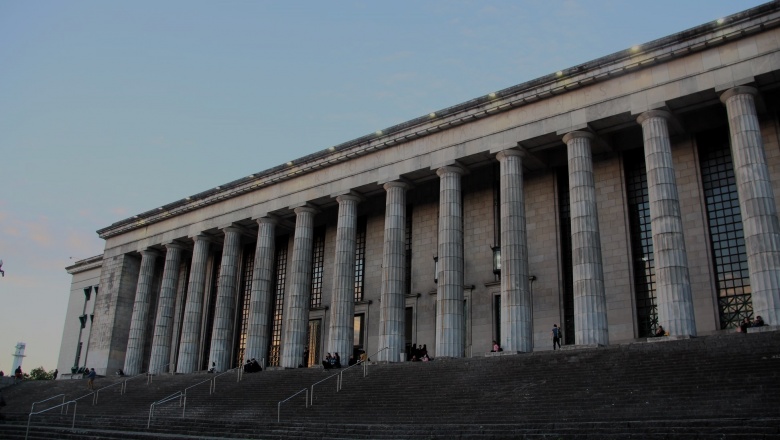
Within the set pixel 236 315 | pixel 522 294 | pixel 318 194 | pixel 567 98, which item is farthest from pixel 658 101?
pixel 236 315

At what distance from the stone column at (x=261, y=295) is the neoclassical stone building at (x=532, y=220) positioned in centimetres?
11

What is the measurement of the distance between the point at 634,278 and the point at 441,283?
8158 mm

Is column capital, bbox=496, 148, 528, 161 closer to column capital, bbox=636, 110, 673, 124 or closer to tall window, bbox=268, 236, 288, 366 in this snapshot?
column capital, bbox=636, 110, 673, 124

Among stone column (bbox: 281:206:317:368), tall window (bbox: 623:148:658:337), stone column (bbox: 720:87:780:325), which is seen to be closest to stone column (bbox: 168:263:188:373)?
stone column (bbox: 281:206:317:368)

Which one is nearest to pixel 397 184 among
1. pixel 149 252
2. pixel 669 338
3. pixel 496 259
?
pixel 496 259

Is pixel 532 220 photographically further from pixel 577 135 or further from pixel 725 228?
pixel 725 228

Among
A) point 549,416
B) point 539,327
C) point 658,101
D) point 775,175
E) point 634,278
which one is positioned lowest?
point 549,416

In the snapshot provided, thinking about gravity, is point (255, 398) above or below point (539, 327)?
below

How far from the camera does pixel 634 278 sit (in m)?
28.5

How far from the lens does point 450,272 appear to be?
28844 mm

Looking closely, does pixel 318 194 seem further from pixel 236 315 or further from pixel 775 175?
pixel 775 175

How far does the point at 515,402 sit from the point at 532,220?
48.2 feet

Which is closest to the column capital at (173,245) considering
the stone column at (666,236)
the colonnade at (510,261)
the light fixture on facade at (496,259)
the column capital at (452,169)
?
the colonnade at (510,261)

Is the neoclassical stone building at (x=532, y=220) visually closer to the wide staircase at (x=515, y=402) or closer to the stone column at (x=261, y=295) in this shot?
the stone column at (x=261, y=295)
